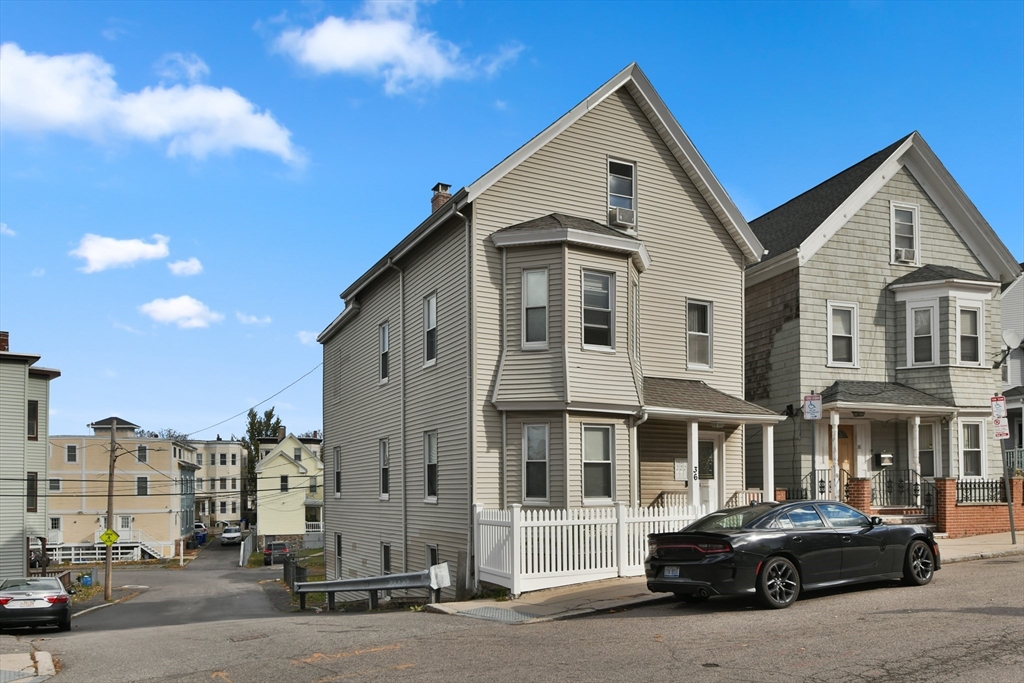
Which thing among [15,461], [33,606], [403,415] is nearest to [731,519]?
[403,415]

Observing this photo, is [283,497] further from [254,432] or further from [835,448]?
[835,448]

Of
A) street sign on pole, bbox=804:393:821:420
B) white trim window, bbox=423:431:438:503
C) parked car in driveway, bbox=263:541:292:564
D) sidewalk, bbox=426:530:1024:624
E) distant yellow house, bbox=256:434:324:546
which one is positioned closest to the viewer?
sidewalk, bbox=426:530:1024:624

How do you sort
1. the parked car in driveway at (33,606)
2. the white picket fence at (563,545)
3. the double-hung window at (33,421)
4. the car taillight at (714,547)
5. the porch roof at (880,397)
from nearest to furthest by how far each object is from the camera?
the car taillight at (714,547), the white picket fence at (563,545), the parked car in driveway at (33,606), the porch roof at (880,397), the double-hung window at (33,421)

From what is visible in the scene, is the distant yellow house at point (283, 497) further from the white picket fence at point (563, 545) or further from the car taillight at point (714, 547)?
the car taillight at point (714, 547)

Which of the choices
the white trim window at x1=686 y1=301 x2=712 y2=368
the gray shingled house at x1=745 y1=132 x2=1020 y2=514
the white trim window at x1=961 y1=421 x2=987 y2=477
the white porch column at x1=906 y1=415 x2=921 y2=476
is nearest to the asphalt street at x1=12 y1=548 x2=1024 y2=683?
the white trim window at x1=686 y1=301 x2=712 y2=368

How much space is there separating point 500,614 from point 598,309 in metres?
7.40

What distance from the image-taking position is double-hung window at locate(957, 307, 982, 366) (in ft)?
86.5

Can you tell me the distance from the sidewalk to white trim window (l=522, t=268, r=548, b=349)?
5.29 meters

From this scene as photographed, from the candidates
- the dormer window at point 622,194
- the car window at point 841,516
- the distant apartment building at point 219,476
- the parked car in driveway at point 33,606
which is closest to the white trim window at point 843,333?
the dormer window at point 622,194

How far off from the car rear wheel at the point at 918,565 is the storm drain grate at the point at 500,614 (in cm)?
582

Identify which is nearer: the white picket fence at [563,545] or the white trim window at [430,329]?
the white picket fence at [563,545]

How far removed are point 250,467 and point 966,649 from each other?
103241 mm

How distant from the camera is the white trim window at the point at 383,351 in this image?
88.0 ft

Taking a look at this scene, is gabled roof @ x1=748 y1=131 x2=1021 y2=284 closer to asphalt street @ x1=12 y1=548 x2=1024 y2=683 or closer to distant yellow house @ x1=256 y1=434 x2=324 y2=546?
asphalt street @ x1=12 y1=548 x2=1024 y2=683
